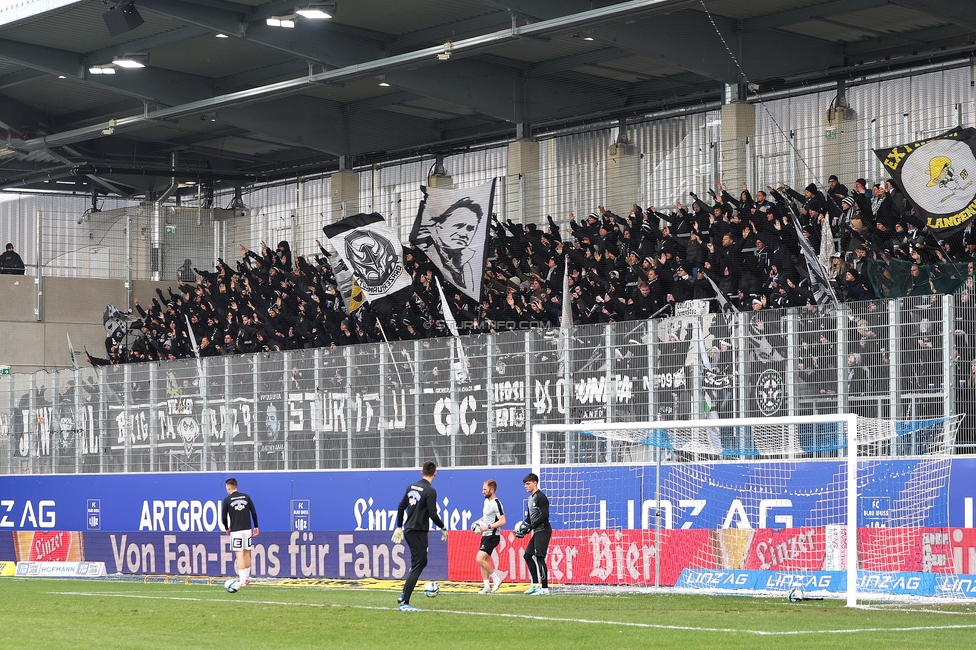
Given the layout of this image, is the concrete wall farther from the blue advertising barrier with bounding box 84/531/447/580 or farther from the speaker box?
the speaker box

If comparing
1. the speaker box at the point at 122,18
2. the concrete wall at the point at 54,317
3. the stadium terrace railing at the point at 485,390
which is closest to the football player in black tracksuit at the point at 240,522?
the stadium terrace railing at the point at 485,390

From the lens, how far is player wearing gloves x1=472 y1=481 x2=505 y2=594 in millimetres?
19281

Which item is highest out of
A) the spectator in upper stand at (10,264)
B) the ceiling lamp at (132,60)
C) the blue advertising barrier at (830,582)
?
the ceiling lamp at (132,60)

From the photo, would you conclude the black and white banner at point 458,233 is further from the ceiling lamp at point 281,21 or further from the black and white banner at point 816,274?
the black and white banner at point 816,274

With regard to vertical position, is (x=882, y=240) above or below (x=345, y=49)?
below

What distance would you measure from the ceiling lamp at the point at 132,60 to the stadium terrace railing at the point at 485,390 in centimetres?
676

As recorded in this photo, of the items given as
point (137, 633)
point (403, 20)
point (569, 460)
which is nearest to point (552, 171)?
point (403, 20)

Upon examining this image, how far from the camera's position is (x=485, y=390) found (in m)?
22.5

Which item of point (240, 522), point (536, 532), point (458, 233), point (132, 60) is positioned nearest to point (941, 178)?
point (536, 532)

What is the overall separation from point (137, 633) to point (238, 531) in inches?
270

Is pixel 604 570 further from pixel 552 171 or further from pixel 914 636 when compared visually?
pixel 552 171

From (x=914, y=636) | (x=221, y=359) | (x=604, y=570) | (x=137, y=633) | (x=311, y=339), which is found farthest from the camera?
(x=311, y=339)

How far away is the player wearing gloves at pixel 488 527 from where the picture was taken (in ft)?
63.3

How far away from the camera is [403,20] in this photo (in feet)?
101
